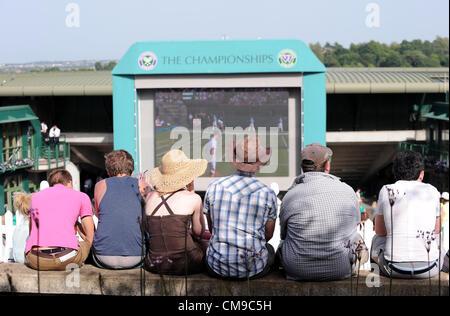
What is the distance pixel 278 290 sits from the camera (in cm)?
294

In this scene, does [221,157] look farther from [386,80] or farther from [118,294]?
[118,294]

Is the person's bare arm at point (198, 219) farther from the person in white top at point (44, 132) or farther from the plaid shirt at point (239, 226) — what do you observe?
the person in white top at point (44, 132)

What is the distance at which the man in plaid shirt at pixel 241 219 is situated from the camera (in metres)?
3.04

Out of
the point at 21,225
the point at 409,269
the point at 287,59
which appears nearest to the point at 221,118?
the point at 287,59

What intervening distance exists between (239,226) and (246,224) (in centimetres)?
4

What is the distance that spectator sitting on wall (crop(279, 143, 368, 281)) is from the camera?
3008mm

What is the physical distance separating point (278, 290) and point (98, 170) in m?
18.0

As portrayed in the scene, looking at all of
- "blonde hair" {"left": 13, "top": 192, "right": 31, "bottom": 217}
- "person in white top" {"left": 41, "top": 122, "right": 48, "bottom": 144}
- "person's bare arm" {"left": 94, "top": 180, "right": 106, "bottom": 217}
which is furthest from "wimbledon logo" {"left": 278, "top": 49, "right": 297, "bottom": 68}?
"person's bare arm" {"left": 94, "top": 180, "right": 106, "bottom": 217}

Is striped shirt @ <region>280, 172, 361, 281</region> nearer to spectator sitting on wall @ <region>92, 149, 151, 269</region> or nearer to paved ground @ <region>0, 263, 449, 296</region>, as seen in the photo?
paved ground @ <region>0, 263, 449, 296</region>

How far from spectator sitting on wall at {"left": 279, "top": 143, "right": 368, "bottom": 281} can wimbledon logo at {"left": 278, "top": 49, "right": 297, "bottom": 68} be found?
11354 mm

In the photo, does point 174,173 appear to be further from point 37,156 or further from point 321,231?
point 37,156

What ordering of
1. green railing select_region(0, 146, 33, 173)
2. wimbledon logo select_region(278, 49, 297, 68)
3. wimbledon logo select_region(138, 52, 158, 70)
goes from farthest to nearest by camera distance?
green railing select_region(0, 146, 33, 173) < wimbledon logo select_region(138, 52, 158, 70) < wimbledon logo select_region(278, 49, 297, 68)

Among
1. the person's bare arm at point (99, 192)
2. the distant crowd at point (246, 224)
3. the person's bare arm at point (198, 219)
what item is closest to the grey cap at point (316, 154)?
the distant crowd at point (246, 224)

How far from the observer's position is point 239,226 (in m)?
3.07
